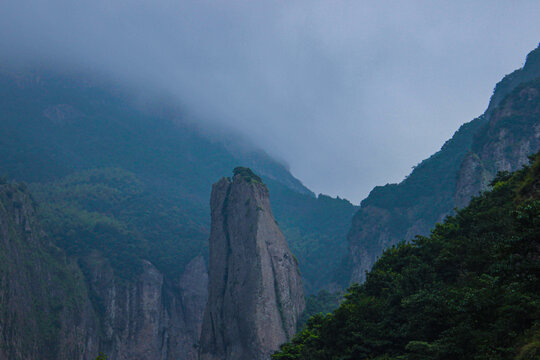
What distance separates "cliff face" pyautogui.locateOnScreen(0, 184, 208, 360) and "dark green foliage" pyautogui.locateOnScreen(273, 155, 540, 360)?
50409mm

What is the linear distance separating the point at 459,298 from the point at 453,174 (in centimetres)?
8189

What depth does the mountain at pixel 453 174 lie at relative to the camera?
6756cm

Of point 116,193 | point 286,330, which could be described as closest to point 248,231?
point 286,330

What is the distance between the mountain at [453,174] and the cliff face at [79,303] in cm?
3927

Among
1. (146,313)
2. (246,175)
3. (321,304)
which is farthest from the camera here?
(146,313)

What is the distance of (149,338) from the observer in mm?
94250

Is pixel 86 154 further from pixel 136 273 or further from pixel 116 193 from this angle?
pixel 136 273

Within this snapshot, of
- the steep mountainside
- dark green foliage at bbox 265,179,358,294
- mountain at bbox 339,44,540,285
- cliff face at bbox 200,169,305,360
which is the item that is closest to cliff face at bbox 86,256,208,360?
the steep mountainside

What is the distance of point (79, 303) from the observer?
85562 mm

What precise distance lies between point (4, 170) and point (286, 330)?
4376 inches

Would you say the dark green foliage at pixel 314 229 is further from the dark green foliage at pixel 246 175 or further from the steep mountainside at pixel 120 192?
the dark green foliage at pixel 246 175

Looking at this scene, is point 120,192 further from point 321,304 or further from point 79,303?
point 321,304

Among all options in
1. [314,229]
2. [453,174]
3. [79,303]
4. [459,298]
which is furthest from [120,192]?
[459,298]

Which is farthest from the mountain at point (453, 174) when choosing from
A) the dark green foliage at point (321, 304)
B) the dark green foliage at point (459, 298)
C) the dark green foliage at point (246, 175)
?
the dark green foliage at point (459, 298)
